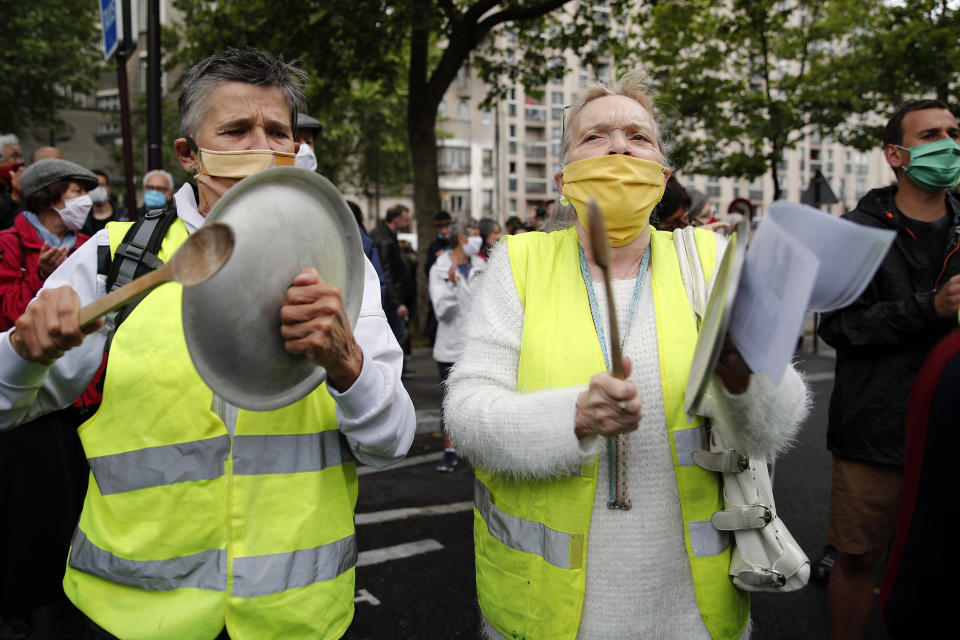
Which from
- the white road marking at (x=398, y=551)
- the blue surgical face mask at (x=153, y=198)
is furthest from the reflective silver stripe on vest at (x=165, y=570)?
the blue surgical face mask at (x=153, y=198)

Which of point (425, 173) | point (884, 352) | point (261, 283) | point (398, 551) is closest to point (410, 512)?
point (398, 551)

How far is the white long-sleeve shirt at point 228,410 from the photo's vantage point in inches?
55.7

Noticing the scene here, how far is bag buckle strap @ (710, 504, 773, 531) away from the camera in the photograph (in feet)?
5.33

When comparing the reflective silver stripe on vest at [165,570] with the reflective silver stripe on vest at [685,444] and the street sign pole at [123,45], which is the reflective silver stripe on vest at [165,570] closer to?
the reflective silver stripe on vest at [685,444]

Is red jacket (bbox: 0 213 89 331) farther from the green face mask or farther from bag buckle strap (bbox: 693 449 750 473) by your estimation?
the green face mask

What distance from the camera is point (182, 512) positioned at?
1475mm

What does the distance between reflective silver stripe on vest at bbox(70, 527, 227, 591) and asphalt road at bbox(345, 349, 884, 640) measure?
578 millimetres

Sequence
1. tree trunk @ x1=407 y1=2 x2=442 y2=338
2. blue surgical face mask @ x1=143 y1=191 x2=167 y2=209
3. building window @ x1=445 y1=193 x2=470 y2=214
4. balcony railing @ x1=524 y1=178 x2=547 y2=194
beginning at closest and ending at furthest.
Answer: blue surgical face mask @ x1=143 y1=191 x2=167 y2=209 → tree trunk @ x1=407 y1=2 x2=442 y2=338 → building window @ x1=445 y1=193 x2=470 y2=214 → balcony railing @ x1=524 y1=178 x2=547 y2=194

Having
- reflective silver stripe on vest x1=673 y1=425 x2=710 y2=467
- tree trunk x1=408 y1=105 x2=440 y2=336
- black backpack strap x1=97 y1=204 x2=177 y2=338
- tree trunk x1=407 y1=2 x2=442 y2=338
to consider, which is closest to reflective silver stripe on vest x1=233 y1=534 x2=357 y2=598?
black backpack strap x1=97 y1=204 x2=177 y2=338

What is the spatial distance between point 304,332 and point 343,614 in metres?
0.75

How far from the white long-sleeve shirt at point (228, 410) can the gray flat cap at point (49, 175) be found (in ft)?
8.39

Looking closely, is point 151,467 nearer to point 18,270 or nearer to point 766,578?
point 766,578

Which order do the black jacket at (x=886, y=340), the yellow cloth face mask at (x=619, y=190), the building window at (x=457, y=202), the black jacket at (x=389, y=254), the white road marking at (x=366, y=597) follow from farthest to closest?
the building window at (x=457, y=202) < the black jacket at (x=389, y=254) < the white road marking at (x=366, y=597) < the black jacket at (x=886, y=340) < the yellow cloth face mask at (x=619, y=190)

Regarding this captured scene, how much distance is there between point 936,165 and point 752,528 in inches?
71.1
